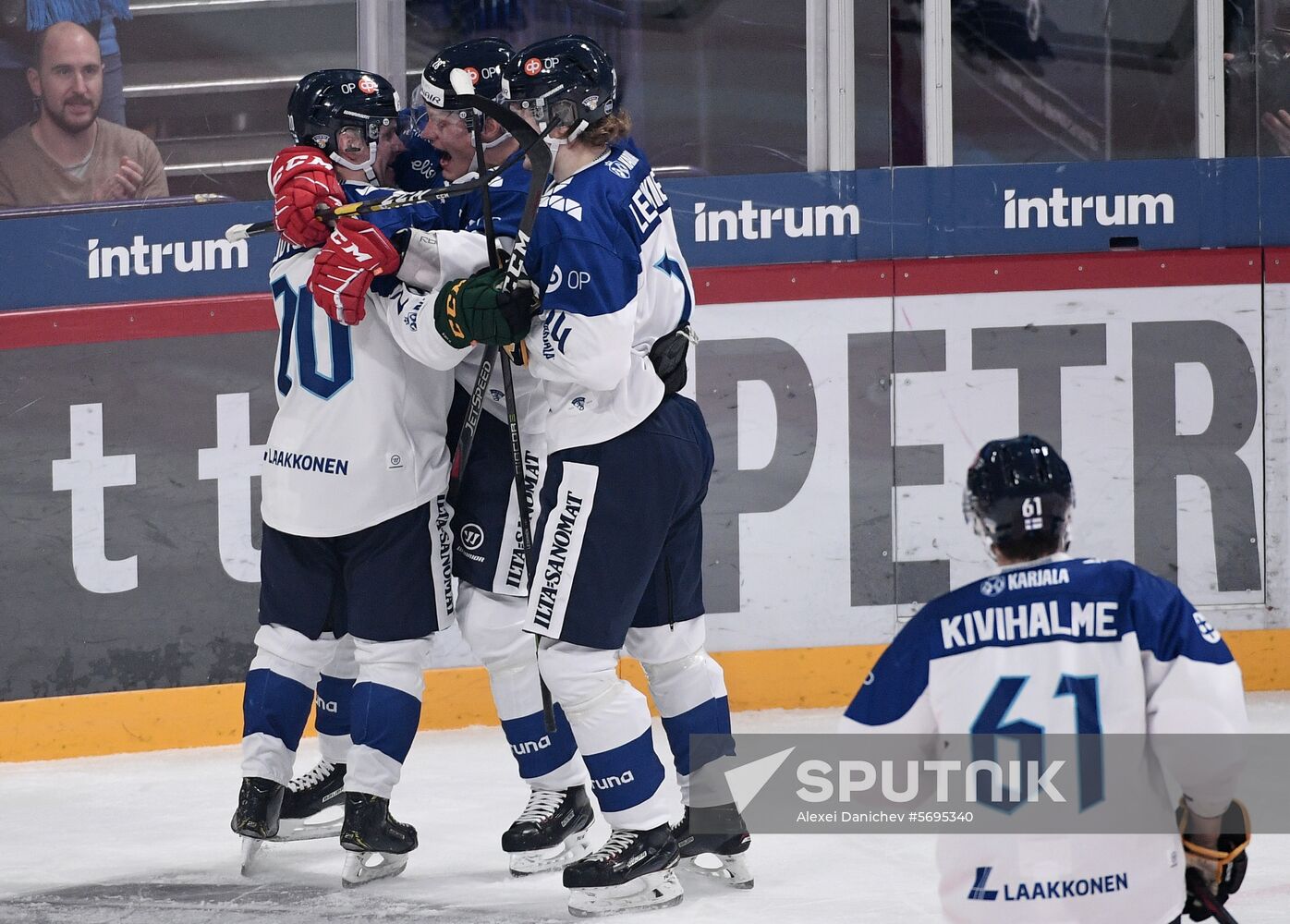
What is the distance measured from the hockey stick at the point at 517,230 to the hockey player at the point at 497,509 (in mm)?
33

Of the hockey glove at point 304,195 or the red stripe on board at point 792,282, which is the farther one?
the red stripe on board at point 792,282

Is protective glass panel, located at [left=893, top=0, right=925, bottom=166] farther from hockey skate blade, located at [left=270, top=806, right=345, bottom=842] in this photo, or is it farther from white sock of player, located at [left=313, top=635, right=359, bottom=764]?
hockey skate blade, located at [left=270, top=806, right=345, bottom=842]

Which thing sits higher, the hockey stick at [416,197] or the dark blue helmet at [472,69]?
the dark blue helmet at [472,69]

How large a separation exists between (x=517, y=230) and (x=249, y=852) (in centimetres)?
126

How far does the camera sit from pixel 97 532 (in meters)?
4.26

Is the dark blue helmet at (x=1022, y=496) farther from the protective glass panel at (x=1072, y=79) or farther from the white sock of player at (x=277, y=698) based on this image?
the protective glass panel at (x=1072, y=79)

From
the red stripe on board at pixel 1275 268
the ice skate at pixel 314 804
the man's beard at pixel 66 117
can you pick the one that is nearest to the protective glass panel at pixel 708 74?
the man's beard at pixel 66 117

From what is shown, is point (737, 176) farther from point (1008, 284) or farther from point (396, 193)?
point (396, 193)

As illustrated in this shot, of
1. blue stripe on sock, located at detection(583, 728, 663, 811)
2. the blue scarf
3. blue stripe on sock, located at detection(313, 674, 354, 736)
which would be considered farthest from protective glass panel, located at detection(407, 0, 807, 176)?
blue stripe on sock, located at detection(583, 728, 663, 811)

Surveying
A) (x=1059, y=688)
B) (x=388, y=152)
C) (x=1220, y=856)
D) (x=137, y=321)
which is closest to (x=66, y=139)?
(x=137, y=321)

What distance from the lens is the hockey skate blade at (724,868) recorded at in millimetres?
3045

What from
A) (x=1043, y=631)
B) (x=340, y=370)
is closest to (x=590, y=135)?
(x=340, y=370)

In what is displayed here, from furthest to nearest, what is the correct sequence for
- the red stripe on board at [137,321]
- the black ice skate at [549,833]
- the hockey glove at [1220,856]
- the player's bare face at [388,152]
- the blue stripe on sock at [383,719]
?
the red stripe on board at [137,321], the player's bare face at [388,152], the black ice skate at [549,833], the blue stripe on sock at [383,719], the hockey glove at [1220,856]

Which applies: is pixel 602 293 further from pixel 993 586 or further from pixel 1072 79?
pixel 1072 79
